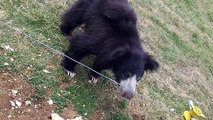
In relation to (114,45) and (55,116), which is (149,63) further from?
(55,116)

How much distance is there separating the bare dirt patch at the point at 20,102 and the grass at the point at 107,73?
8 cm

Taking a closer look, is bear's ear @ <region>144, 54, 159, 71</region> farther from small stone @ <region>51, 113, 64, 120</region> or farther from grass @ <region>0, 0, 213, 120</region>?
small stone @ <region>51, 113, 64, 120</region>

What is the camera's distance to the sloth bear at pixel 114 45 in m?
4.53

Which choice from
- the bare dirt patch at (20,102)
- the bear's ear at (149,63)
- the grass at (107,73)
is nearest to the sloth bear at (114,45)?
the bear's ear at (149,63)

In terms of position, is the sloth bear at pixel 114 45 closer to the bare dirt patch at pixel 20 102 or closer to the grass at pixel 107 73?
the grass at pixel 107 73

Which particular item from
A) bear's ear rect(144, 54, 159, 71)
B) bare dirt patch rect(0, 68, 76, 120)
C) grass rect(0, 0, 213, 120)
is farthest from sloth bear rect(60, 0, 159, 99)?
bare dirt patch rect(0, 68, 76, 120)

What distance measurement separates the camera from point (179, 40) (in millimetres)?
8047

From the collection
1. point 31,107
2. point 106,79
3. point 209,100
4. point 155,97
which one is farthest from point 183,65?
point 31,107

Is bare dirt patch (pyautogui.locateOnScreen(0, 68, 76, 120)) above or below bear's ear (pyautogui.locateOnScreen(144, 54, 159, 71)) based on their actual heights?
below

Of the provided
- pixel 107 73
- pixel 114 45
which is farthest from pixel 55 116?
pixel 107 73

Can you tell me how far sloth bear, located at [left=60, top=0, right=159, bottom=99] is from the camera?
14.9 feet

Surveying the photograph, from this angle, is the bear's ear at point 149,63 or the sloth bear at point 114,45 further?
the bear's ear at point 149,63

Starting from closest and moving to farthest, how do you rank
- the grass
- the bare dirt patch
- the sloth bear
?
the bare dirt patch, the sloth bear, the grass

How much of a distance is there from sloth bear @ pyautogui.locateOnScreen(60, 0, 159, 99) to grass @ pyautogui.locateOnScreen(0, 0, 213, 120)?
A: 10.3 inches
